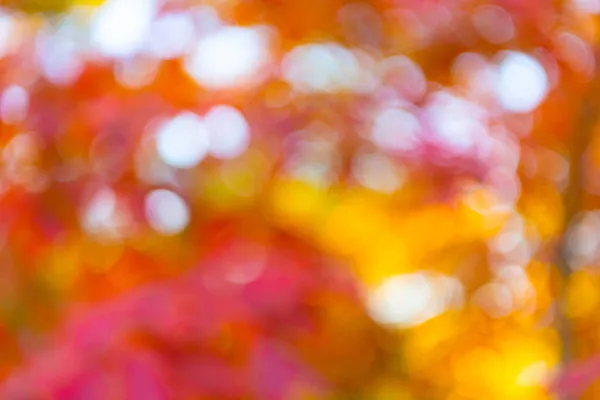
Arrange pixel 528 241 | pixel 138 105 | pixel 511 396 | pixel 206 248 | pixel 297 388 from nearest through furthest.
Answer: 1. pixel 297 388
2. pixel 138 105
3. pixel 206 248
4. pixel 528 241
5. pixel 511 396

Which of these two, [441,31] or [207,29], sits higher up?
[441,31]

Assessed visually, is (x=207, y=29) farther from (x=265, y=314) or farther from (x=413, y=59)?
(x=265, y=314)

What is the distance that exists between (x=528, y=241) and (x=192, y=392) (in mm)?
732

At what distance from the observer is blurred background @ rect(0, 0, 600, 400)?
2.47 ft

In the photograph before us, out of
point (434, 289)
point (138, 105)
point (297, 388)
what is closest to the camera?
point (297, 388)

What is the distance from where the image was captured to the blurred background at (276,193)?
0.75m

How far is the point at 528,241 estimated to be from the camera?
120cm

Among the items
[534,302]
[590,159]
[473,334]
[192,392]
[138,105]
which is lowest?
[192,392]

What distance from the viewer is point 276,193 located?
58.2 inches

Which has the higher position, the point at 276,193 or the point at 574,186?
the point at 574,186

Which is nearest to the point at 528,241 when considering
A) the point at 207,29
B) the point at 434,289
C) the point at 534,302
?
the point at 534,302

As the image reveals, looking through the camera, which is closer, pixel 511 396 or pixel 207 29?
pixel 207 29

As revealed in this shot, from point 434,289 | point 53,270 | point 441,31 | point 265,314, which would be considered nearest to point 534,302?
point 434,289

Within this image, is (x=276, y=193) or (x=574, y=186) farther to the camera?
(x=276, y=193)
